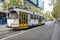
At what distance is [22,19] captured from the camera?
30.4 meters

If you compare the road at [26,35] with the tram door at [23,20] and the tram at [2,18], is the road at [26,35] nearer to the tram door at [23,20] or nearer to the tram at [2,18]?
the tram door at [23,20]

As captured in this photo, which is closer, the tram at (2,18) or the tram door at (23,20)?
the tram door at (23,20)

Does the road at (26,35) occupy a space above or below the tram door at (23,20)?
below

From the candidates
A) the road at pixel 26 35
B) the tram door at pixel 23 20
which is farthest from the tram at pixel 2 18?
the road at pixel 26 35

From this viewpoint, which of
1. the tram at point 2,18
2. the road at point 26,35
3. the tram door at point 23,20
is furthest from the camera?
the tram at point 2,18

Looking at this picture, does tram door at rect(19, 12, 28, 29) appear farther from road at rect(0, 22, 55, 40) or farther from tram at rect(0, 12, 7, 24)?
tram at rect(0, 12, 7, 24)

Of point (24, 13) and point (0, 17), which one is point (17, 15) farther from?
point (0, 17)

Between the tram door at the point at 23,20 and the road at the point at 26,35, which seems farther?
the tram door at the point at 23,20

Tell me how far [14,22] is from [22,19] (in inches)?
62.9

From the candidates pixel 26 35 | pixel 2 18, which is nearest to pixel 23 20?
pixel 26 35

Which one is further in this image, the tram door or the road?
the tram door

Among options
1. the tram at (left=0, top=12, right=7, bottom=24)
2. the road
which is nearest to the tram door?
the road

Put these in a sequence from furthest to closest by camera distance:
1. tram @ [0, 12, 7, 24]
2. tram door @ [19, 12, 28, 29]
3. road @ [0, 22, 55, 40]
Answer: tram @ [0, 12, 7, 24] → tram door @ [19, 12, 28, 29] → road @ [0, 22, 55, 40]

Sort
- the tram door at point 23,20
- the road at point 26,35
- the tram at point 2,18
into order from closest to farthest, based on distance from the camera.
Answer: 1. the road at point 26,35
2. the tram door at point 23,20
3. the tram at point 2,18
